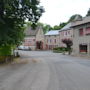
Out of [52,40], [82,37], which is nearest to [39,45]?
[52,40]

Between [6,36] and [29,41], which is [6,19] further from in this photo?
[29,41]

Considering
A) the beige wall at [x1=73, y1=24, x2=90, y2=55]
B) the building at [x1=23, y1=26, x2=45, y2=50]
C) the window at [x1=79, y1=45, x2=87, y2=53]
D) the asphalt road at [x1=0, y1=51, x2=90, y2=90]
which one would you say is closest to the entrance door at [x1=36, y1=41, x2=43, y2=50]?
the building at [x1=23, y1=26, x2=45, y2=50]

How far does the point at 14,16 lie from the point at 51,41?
6046 cm

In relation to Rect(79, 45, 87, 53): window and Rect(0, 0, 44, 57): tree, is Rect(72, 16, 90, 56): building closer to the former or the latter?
Rect(79, 45, 87, 53): window

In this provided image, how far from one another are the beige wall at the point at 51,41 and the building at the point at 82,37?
3751cm

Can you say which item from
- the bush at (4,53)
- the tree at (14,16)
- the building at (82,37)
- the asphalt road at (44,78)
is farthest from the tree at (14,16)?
the building at (82,37)

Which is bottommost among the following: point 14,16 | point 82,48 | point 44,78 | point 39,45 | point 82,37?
point 44,78

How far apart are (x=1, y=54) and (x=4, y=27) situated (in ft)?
14.5

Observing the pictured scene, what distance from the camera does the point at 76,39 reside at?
141 feet

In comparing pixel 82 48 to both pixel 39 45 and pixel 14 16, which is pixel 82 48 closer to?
pixel 14 16

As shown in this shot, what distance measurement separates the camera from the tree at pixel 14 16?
838 inches

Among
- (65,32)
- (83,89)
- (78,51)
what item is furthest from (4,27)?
(65,32)

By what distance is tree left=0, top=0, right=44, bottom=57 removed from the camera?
21284 mm

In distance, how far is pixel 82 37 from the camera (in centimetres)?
4066
